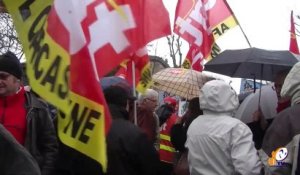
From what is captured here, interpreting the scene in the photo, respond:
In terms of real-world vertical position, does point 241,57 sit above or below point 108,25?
below

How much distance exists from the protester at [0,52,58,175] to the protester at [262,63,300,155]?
177 centimetres

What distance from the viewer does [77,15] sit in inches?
121

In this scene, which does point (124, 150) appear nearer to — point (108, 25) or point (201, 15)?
point (108, 25)

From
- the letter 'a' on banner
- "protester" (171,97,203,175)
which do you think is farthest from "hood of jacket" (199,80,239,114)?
the letter 'a' on banner

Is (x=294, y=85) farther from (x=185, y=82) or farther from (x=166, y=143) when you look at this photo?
(x=166, y=143)

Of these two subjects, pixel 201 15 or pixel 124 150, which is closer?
pixel 124 150

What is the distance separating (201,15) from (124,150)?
3723 millimetres

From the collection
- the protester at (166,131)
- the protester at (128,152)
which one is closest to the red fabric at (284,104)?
the protester at (166,131)

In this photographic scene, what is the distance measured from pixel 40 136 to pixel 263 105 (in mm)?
2596

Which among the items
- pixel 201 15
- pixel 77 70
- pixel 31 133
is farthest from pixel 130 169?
pixel 201 15

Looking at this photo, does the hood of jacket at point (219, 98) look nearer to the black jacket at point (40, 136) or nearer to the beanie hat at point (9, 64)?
the black jacket at point (40, 136)

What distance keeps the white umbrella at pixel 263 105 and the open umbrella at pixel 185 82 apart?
516 mm

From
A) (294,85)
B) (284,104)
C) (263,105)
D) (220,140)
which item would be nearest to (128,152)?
(220,140)

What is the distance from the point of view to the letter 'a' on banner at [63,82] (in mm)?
2811
